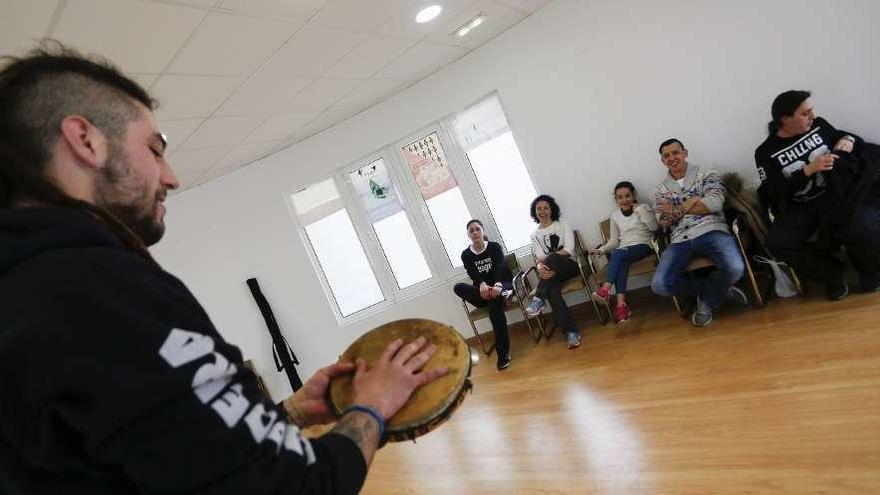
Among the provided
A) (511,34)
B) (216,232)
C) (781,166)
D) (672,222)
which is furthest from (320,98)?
(781,166)

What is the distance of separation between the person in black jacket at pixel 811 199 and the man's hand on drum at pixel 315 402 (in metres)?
3.47

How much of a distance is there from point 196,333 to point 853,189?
403 cm

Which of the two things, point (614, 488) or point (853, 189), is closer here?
point (614, 488)

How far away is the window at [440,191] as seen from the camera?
5.46 metres

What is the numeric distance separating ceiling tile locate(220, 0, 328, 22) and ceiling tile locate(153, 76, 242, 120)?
32.2 inches

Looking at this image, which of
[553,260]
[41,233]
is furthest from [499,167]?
[41,233]

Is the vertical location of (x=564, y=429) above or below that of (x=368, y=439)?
below

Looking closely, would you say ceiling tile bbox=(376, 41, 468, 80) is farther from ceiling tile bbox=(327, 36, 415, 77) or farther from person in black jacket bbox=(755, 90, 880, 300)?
person in black jacket bbox=(755, 90, 880, 300)

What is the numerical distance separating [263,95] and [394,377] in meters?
3.54

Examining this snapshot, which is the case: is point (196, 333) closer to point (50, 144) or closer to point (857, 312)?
point (50, 144)

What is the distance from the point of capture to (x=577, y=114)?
15.4ft

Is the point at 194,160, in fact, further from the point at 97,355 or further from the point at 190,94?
the point at 97,355

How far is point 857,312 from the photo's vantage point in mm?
2900

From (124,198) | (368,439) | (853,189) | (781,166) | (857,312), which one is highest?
(124,198)
